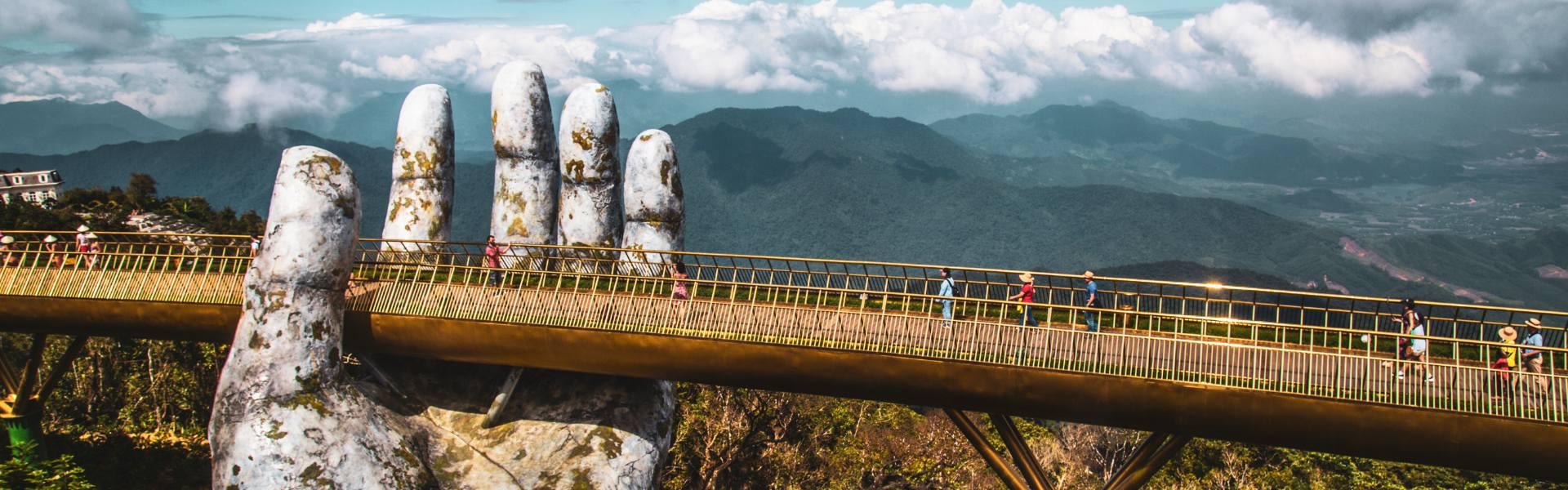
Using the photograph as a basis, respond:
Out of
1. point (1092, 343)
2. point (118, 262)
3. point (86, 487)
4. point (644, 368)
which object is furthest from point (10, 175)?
point (1092, 343)

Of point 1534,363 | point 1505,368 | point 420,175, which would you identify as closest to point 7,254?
point 420,175

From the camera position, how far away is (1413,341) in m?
19.9

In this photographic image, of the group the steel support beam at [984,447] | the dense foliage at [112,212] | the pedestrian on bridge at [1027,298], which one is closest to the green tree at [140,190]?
the dense foliage at [112,212]

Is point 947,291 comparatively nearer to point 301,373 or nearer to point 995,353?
point 995,353

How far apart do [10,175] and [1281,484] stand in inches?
5744

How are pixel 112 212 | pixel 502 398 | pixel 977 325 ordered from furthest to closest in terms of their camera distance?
pixel 112 212, pixel 502 398, pixel 977 325

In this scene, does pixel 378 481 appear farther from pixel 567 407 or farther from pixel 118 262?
pixel 118 262

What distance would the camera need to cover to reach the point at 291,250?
2136 cm

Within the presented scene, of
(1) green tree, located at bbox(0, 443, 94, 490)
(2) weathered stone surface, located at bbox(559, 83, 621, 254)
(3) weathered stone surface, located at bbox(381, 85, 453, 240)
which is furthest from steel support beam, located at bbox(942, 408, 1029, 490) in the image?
(1) green tree, located at bbox(0, 443, 94, 490)

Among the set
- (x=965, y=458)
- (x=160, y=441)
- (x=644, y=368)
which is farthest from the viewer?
(x=965, y=458)

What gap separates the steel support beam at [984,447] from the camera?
2133cm

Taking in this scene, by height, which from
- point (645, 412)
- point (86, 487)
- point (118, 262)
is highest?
point (118, 262)

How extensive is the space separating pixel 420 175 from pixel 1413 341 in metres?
27.3

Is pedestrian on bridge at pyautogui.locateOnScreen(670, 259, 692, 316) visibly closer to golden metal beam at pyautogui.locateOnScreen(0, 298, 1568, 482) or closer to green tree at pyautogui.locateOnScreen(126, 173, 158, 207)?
golden metal beam at pyautogui.locateOnScreen(0, 298, 1568, 482)
